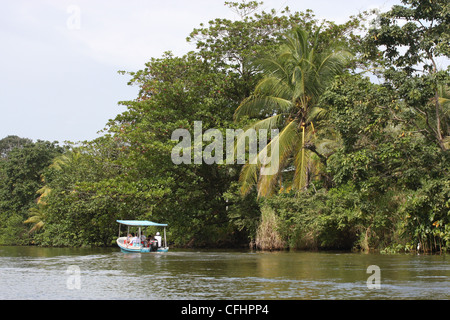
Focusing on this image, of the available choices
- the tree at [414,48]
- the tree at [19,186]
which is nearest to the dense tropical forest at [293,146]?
the tree at [414,48]

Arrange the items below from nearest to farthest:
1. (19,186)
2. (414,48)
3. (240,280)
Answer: (240,280), (414,48), (19,186)

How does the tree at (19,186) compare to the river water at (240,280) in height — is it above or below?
above

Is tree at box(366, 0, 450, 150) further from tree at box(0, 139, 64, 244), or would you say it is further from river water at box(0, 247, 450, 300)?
tree at box(0, 139, 64, 244)

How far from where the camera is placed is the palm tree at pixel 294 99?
25203 mm

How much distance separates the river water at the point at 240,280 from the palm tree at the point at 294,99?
6.89 m

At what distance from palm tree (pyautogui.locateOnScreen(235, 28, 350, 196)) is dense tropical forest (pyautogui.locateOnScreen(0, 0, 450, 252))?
73mm

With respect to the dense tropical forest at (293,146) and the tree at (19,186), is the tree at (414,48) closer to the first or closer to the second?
the dense tropical forest at (293,146)

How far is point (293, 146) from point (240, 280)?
13194 mm

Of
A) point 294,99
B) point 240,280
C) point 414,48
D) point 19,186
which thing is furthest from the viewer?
point 19,186

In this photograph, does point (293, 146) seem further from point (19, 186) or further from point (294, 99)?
point (19, 186)

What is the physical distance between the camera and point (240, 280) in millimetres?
13859

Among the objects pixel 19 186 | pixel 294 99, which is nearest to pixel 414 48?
pixel 294 99

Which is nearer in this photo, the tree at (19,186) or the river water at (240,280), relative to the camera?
the river water at (240,280)
